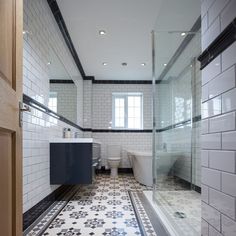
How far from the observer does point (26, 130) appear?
2.13 meters

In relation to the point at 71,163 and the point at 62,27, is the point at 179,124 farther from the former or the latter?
the point at 62,27

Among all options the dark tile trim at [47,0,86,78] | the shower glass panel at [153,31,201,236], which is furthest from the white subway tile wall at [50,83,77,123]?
the shower glass panel at [153,31,201,236]

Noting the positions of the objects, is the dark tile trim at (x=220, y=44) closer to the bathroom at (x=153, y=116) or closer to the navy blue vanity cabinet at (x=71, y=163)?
the bathroom at (x=153, y=116)

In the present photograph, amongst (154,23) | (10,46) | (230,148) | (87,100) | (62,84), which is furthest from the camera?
(87,100)

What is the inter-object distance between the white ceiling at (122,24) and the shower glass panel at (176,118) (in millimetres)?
123

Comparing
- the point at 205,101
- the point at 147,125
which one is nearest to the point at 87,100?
the point at 147,125

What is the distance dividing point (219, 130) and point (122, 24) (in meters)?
2.62

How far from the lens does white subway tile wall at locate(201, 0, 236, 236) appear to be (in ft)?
3.01

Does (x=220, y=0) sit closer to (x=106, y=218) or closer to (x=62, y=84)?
(x=106, y=218)

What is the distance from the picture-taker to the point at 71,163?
3053 mm

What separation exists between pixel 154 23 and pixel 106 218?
8.23 feet

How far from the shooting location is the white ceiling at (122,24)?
278 centimetres

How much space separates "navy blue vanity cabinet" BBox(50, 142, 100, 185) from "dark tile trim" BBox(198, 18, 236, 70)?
2195 mm

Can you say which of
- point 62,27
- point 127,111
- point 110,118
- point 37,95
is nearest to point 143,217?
point 37,95
